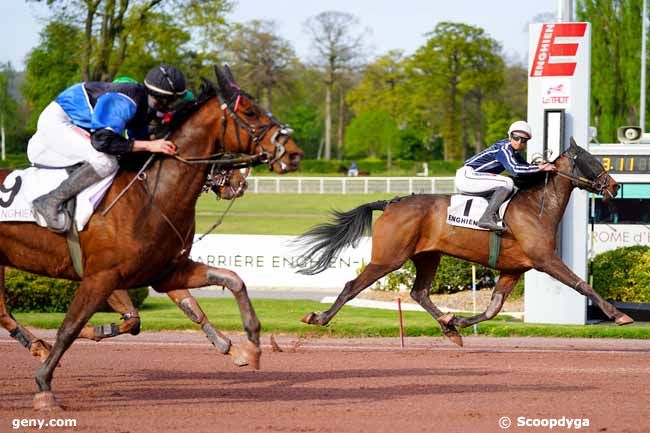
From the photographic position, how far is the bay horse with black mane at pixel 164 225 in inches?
282

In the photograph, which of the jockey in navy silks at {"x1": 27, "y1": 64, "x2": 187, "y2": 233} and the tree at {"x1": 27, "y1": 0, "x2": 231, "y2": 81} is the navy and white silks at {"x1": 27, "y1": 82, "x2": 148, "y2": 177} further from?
the tree at {"x1": 27, "y1": 0, "x2": 231, "y2": 81}

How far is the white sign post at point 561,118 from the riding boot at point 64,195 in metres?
7.46

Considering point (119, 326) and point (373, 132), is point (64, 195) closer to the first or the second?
point (119, 326)

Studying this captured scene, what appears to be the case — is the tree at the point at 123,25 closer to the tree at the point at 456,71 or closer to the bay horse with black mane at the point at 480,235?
the bay horse with black mane at the point at 480,235

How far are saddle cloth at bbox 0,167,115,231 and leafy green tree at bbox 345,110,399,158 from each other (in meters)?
66.7

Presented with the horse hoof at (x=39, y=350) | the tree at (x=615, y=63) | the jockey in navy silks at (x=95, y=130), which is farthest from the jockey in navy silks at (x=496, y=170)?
the tree at (x=615, y=63)

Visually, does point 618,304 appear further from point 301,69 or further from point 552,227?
point 301,69

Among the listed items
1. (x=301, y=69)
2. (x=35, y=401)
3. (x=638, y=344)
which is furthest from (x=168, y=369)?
(x=301, y=69)

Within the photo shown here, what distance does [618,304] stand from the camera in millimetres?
14617

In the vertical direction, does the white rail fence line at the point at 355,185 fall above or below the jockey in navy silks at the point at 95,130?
below

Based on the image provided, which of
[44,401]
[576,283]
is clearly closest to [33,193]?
[44,401]

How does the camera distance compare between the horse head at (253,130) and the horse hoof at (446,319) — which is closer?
the horse head at (253,130)

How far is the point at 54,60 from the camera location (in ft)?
101

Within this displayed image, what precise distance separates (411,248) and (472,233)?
0.69 meters
